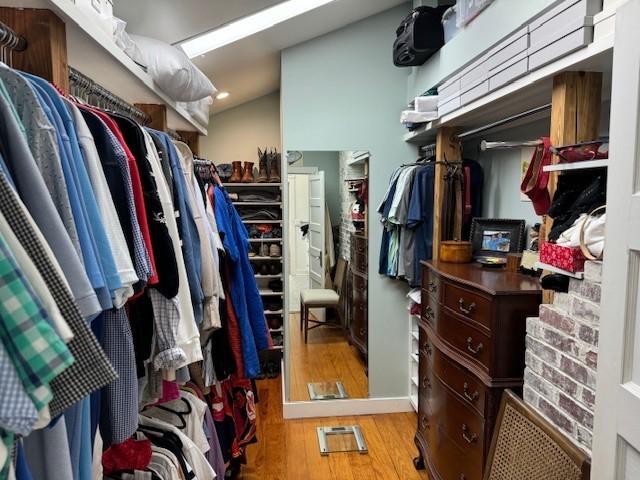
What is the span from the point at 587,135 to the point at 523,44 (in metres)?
0.39

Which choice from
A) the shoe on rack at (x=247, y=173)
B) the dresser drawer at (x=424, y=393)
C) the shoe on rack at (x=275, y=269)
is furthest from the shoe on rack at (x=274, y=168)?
the dresser drawer at (x=424, y=393)

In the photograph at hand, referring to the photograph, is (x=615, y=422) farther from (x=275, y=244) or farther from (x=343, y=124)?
(x=275, y=244)

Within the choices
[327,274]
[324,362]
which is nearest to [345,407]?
[324,362]

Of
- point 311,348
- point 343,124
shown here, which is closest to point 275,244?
point 311,348

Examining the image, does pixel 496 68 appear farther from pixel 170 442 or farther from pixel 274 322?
pixel 274 322

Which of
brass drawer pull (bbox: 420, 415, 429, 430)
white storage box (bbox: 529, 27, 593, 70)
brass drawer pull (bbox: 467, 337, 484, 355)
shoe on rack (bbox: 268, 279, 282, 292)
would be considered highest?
white storage box (bbox: 529, 27, 593, 70)

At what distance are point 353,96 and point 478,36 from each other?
1.19 meters

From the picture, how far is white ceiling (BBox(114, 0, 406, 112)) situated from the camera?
1827 millimetres

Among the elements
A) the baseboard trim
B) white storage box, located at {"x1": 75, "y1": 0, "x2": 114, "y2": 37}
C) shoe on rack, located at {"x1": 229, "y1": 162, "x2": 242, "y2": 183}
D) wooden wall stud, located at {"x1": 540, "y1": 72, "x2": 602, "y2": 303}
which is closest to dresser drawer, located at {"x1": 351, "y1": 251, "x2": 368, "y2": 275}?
the baseboard trim

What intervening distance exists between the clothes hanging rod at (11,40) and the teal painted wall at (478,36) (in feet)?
4.71

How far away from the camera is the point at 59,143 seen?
2.52ft

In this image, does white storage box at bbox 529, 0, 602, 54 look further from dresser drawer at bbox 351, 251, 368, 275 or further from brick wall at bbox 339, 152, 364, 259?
dresser drawer at bbox 351, 251, 368, 275

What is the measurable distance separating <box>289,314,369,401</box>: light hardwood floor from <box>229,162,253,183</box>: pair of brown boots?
129cm

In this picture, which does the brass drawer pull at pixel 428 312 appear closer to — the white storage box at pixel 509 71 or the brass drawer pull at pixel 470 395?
the brass drawer pull at pixel 470 395
